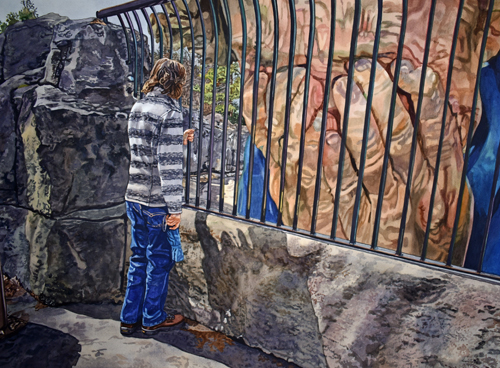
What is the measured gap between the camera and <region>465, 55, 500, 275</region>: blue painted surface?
2650mm

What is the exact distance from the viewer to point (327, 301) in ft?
5.62

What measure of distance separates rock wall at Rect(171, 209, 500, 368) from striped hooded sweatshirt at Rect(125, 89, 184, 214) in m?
0.34

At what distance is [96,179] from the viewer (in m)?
2.36

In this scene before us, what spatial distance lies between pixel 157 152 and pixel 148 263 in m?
0.77

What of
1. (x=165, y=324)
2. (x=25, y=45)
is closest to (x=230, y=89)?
(x=25, y=45)

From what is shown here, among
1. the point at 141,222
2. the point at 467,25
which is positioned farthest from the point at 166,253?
the point at 467,25

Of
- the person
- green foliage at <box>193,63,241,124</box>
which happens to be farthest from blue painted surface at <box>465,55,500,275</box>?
green foliage at <box>193,63,241,124</box>

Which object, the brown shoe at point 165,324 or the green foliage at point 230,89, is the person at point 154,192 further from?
the green foliage at point 230,89

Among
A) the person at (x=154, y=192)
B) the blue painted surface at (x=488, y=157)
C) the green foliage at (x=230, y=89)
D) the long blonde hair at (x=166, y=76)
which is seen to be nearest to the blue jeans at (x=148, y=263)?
the person at (x=154, y=192)

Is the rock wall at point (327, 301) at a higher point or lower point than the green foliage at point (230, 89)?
lower

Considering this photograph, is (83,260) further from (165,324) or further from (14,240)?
(165,324)

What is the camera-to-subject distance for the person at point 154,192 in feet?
6.07

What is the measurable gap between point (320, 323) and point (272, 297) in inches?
12.2

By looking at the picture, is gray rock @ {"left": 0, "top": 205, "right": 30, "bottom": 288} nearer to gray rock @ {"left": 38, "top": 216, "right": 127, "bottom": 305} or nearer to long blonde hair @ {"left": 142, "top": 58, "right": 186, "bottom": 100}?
gray rock @ {"left": 38, "top": 216, "right": 127, "bottom": 305}
